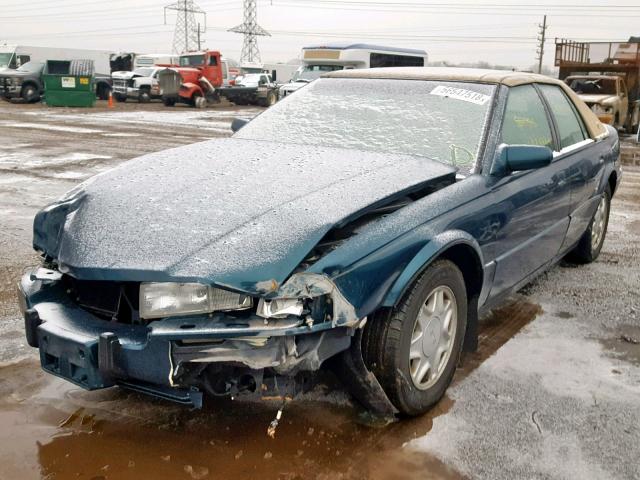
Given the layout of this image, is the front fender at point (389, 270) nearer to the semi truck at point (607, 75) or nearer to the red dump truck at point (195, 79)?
the semi truck at point (607, 75)

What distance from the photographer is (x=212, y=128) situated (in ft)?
57.6

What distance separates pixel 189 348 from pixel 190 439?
59 cm

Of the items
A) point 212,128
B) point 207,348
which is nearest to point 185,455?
point 207,348

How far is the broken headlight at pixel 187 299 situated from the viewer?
2322mm

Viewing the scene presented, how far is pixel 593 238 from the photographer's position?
16.9 ft

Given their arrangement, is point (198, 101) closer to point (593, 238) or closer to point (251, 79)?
point (251, 79)

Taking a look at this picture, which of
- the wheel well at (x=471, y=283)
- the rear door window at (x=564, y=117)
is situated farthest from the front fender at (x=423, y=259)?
the rear door window at (x=564, y=117)

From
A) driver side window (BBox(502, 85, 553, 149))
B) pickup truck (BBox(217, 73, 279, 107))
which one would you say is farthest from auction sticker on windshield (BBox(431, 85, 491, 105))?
pickup truck (BBox(217, 73, 279, 107))

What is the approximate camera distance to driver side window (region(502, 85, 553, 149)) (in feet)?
11.7

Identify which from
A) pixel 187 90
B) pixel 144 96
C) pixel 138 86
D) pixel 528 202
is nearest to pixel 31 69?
pixel 138 86

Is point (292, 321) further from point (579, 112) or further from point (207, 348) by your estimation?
point (579, 112)

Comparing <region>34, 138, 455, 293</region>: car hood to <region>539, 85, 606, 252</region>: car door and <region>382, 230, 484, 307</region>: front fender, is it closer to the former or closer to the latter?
<region>382, 230, 484, 307</region>: front fender

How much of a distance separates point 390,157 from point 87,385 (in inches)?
69.9

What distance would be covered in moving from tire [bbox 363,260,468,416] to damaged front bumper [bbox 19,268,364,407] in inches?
7.6
